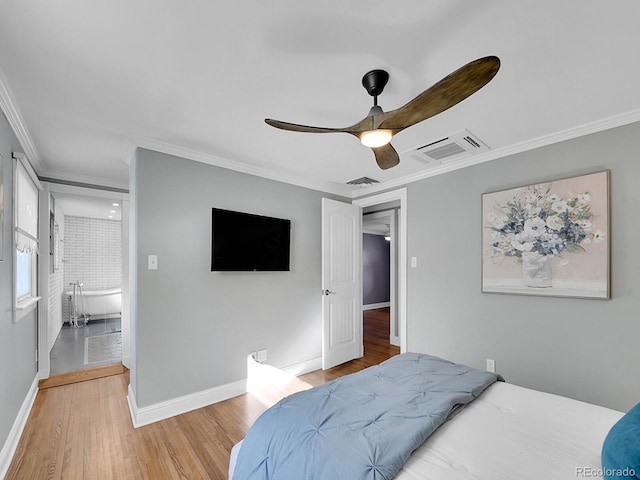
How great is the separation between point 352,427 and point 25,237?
303 cm

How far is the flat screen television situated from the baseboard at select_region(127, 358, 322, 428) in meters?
1.14

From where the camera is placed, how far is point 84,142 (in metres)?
2.62

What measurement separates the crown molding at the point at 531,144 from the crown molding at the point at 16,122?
131 inches

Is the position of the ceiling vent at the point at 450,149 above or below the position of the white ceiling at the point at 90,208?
above

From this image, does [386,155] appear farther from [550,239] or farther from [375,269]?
[375,269]

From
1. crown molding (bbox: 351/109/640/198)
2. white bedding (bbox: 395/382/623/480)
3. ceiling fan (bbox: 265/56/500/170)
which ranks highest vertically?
crown molding (bbox: 351/109/640/198)

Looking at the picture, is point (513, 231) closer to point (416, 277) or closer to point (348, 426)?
point (416, 277)

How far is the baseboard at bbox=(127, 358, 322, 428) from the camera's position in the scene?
2459 millimetres

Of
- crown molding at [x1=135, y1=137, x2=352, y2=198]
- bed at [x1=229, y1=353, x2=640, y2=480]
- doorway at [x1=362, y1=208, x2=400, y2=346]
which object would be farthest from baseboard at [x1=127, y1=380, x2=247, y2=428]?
doorway at [x1=362, y1=208, x2=400, y2=346]

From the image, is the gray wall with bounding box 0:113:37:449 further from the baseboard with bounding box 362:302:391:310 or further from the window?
the baseboard with bounding box 362:302:391:310

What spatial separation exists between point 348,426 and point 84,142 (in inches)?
119

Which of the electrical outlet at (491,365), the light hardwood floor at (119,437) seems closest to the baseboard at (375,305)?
the light hardwood floor at (119,437)

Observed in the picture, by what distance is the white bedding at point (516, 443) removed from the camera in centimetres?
104

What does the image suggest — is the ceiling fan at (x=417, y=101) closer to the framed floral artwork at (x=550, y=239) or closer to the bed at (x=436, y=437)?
the bed at (x=436, y=437)
